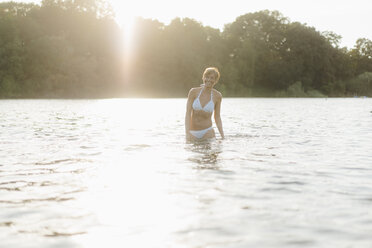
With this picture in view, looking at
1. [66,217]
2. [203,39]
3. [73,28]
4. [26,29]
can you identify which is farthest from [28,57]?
[66,217]

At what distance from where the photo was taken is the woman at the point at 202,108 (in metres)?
11.4

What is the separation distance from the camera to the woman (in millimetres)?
11372

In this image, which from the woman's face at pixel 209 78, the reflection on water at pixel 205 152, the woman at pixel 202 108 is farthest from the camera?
the woman at pixel 202 108

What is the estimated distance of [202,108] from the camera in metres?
11.4

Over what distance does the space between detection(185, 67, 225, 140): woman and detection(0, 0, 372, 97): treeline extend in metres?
63.7

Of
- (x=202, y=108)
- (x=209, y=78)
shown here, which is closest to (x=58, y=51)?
(x=202, y=108)

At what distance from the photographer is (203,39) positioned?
3922 inches

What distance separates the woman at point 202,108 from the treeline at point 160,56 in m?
63.7

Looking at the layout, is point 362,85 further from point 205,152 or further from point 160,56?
point 205,152

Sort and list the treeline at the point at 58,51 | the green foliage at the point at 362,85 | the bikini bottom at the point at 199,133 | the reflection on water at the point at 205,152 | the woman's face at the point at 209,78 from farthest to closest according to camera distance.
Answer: the green foliage at the point at 362,85 < the treeline at the point at 58,51 < the bikini bottom at the point at 199,133 < the woman's face at the point at 209,78 < the reflection on water at the point at 205,152

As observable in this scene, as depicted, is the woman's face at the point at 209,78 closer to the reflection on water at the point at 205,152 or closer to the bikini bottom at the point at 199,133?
the bikini bottom at the point at 199,133

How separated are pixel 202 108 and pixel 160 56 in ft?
271

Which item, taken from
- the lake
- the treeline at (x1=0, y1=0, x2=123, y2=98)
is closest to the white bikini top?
the lake

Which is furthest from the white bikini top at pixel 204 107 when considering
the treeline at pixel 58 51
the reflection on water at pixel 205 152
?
the treeline at pixel 58 51
